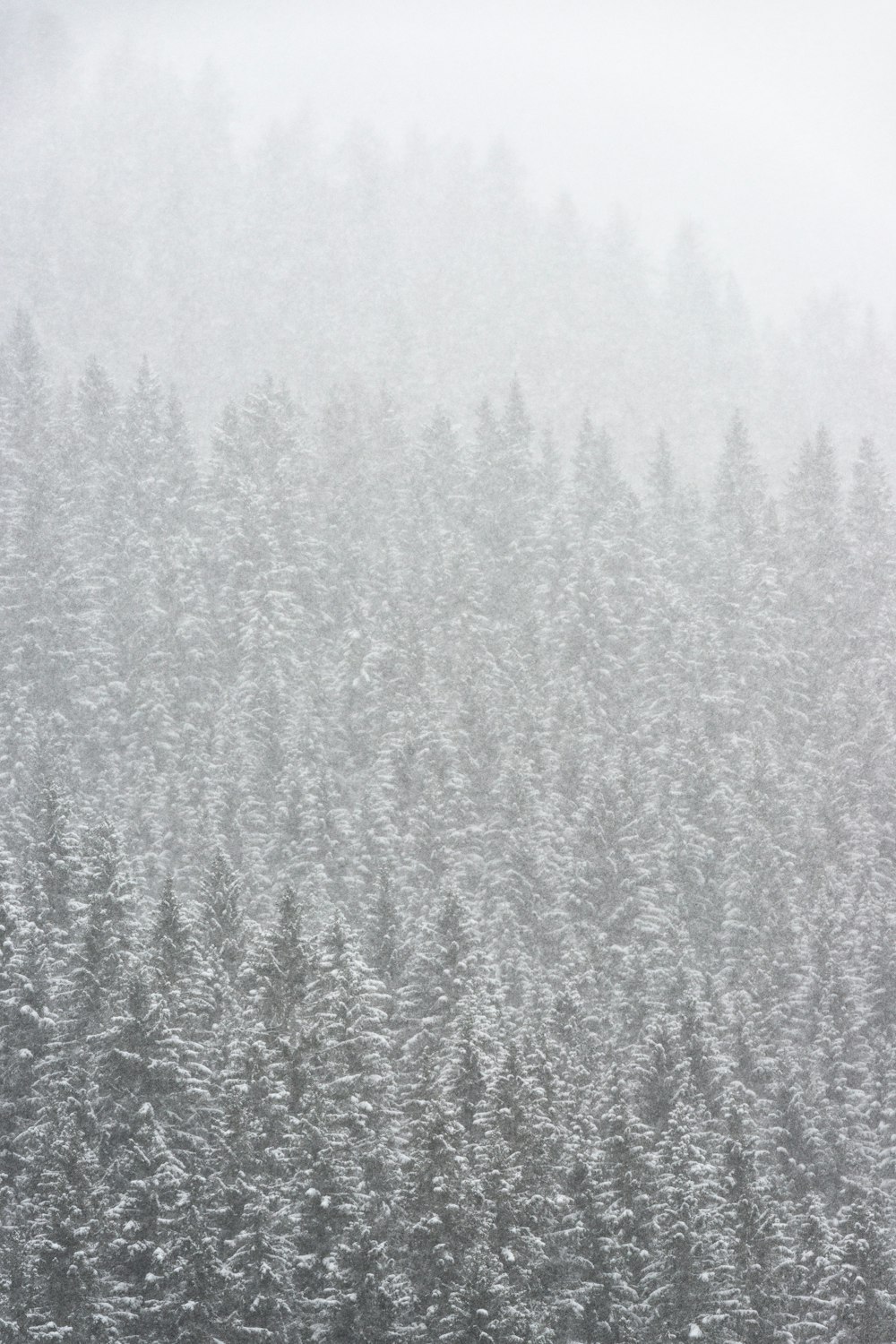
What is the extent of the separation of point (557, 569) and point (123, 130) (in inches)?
3102

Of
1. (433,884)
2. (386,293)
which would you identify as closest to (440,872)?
(433,884)

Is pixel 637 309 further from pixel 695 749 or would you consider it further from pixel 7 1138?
pixel 7 1138

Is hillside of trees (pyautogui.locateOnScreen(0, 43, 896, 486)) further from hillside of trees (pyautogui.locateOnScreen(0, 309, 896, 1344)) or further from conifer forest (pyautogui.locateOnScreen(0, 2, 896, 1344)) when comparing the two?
hillside of trees (pyautogui.locateOnScreen(0, 309, 896, 1344))

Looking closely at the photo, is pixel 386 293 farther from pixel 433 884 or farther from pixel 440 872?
pixel 433 884

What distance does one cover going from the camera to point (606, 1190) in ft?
86.3

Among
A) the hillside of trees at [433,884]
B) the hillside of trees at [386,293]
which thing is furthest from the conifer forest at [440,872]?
the hillside of trees at [386,293]

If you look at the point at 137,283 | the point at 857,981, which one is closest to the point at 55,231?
the point at 137,283

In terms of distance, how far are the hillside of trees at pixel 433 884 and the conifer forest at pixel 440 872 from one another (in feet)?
0.44

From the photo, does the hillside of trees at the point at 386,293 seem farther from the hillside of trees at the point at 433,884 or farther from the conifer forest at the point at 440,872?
the hillside of trees at the point at 433,884

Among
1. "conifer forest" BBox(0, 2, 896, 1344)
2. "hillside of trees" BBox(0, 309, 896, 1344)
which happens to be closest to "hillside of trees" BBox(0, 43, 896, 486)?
"conifer forest" BBox(0, 2, 896, 1344)

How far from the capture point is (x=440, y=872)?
4109 centimetres

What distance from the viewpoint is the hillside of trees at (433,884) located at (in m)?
25.0

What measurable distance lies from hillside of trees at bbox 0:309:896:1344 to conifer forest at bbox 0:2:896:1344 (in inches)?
5.3

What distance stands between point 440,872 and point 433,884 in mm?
498
